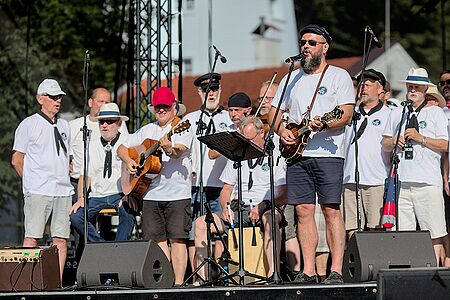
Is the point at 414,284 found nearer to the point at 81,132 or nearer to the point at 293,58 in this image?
the point at 293,58

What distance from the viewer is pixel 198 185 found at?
10.6m

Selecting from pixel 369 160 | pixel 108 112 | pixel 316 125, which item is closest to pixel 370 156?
pixel 369 160

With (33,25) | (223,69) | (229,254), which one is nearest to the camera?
(229,254)

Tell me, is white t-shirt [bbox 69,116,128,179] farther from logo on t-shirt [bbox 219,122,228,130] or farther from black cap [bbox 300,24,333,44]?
black cap [bbox 300,24,333,44]

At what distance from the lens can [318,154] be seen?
28.2 feet

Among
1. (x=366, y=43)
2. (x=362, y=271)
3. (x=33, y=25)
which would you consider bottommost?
(x=362, y=271)

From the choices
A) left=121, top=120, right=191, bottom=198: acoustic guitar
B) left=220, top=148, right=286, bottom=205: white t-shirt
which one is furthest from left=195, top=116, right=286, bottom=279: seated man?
left=121, top=120, right=191, bottom=198: acoustic guitar

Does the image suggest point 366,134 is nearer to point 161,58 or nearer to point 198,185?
point 198,185

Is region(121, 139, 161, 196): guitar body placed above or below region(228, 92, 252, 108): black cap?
below

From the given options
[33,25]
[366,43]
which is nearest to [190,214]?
[366,43]

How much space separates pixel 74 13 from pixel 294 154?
52.2 feet

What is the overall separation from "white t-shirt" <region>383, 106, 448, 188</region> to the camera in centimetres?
3

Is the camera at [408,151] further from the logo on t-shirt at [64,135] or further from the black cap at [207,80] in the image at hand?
the logo on t-shirt at [64,135]

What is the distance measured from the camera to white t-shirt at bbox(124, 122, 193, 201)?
9812 millimetres
